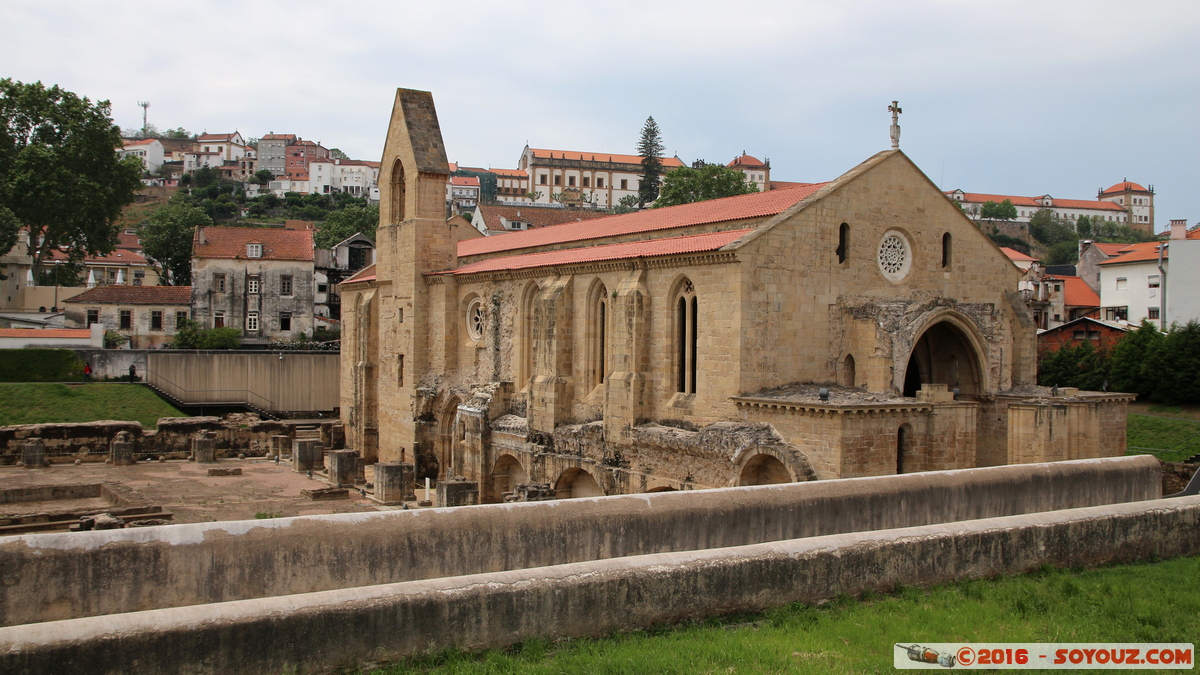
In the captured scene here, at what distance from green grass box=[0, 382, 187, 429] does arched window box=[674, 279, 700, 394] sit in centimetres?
3002

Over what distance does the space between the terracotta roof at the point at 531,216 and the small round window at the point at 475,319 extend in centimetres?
3838

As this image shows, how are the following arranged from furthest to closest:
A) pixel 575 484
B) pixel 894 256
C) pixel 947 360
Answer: pixel 575 484 → pixel 947 360 → pixel 894 256

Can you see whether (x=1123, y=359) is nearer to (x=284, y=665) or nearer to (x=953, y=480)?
(x=953, y=480)

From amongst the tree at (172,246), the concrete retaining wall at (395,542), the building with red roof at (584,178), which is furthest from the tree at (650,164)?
the concrete retaining wall at (395,542)

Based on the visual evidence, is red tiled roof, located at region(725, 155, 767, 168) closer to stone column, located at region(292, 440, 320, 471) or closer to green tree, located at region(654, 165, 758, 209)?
green tree, located at region(654, 165, 758, 209)

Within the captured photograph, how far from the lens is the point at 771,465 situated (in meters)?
22.7

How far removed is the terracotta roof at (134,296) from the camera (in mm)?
59688

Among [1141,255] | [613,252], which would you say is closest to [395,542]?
[613,252]

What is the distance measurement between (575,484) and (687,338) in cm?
669

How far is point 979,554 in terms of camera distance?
1039 cm

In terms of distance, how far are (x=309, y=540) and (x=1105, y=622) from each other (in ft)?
27.3

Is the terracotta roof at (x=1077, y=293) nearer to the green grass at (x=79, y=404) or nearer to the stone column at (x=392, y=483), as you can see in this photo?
the stone column at (x=392, y=483)

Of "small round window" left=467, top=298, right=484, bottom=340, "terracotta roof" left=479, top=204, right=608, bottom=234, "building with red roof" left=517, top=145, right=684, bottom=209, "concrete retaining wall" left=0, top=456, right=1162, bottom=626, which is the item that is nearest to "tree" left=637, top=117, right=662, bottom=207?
"building with red roof" left=517, top=145, right=684, bottom=209

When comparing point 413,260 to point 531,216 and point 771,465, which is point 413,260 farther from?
point 531,216
